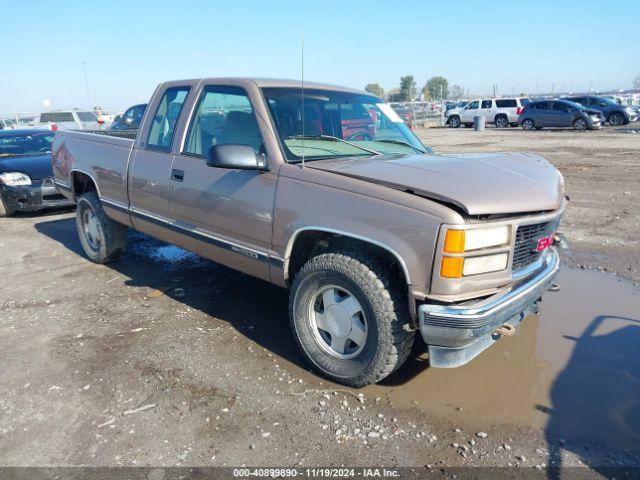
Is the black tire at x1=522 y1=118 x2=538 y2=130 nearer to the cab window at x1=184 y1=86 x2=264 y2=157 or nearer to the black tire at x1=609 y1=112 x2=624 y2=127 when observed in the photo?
the black tire at x1=609 y1=112 x2=624 y2=127

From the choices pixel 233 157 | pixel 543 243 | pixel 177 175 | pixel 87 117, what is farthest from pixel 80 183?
pixel 87 117

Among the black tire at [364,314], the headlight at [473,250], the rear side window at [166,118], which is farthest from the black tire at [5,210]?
the headlight at [473,250]

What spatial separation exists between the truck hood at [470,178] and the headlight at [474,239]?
105mm

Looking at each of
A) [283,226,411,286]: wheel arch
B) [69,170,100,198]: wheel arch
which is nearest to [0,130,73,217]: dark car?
[69,170,100,198]: wheel arch

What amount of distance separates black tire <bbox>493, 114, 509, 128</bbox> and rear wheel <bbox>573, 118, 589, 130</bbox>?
5.49 metres

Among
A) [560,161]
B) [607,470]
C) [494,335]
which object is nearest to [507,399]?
[494,335]

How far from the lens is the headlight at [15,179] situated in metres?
7.80

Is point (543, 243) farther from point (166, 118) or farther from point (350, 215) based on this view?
point (166, 118)

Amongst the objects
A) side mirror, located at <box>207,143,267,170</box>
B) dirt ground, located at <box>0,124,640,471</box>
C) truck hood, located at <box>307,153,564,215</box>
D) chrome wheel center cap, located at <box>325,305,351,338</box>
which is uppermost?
side mirror, located at <box>207,143,267,170</box>

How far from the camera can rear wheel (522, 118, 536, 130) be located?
88.4ft

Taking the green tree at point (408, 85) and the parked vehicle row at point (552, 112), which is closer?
the parked vehicle row at point (552, 112)

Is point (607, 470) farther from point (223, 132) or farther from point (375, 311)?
point (223, 132)

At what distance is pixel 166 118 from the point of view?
442 cm

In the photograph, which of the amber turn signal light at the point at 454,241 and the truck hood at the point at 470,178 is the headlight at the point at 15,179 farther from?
the amber turn signal light at the point at 454,241
